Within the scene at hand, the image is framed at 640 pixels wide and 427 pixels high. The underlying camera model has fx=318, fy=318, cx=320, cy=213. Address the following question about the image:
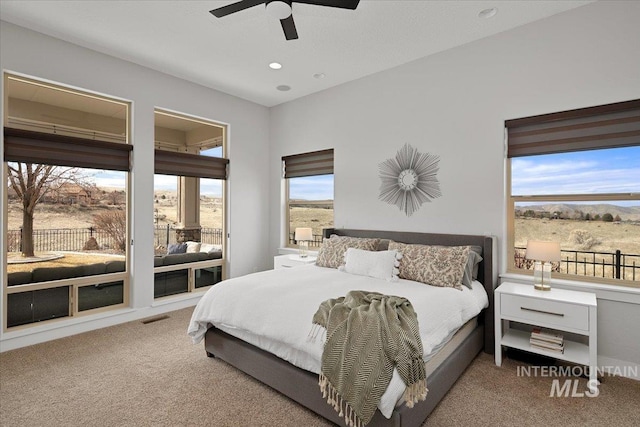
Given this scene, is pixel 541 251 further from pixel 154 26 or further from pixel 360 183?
pixel 154 26

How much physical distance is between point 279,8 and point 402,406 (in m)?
2.70

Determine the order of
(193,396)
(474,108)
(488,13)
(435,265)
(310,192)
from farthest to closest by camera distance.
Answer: (310,192), (474,108), (435,265), (488,13), (193,396)

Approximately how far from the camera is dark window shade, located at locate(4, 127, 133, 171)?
3100 mm

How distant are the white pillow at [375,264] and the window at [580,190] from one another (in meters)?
1.21

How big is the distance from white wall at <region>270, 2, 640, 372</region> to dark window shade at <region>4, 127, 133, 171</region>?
256 cm

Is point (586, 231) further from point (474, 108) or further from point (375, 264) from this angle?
point (375, 264)

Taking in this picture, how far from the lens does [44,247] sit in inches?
133

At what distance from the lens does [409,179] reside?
385cm

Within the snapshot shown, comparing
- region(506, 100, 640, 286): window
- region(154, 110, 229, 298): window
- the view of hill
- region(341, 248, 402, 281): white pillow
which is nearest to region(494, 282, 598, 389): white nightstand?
region(506, 100, 640, 286): window

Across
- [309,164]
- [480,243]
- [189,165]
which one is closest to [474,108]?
[480,243]

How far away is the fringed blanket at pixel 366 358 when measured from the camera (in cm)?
168

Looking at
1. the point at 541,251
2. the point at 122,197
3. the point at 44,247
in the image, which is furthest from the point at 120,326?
the point at 541,251

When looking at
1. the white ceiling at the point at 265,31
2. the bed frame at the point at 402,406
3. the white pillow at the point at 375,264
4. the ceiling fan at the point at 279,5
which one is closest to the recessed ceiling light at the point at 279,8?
the ceiling fan at the point at 279,5

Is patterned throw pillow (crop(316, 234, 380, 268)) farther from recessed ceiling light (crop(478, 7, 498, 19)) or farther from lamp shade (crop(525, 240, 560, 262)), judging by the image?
recessed ceiling light (crop(478, 7, 498, 19))
